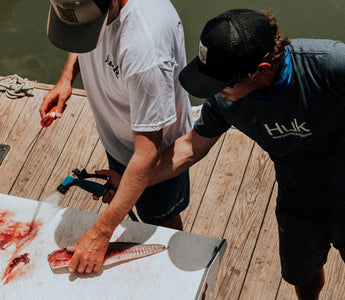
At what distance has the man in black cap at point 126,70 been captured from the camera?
158 centimetres

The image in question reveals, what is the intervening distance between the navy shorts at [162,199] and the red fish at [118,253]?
15.4 inches

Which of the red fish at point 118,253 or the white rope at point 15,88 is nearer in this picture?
the red fish at point 118,253

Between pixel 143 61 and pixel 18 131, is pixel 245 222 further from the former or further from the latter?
pixel 18 131

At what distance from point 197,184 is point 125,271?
1.19 metres

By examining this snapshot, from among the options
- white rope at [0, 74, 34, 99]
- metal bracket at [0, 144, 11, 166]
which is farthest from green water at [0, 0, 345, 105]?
metal bracket at [0, 144, 11, 166]

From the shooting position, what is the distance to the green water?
4148mm

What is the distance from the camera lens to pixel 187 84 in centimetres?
161

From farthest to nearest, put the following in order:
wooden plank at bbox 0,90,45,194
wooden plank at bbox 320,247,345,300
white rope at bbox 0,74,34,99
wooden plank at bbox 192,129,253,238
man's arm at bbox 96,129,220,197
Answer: white rope at bbox 0,74,34,99, wooden plank at bbox 0,90,45,194, wooden plank at bbox 192,129,253,238, wooden plank at bbox 320,247,345,300, man's arm at bbox 96,129,220,197

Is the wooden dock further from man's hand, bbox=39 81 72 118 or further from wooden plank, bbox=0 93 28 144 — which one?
man's hand, bbox=39 81 72 118

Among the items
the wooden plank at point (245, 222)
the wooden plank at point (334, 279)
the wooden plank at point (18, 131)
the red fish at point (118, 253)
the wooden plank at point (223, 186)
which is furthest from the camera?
the wooden plank at point (18, 131)

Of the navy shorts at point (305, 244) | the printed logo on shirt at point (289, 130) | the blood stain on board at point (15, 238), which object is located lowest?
the navy shorts at point (305, 244)

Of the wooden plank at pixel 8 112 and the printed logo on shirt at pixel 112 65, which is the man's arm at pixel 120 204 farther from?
the wooden plank at pixel 8 112

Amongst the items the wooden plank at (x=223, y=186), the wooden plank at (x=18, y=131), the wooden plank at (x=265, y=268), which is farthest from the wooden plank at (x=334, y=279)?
the wooden plank at (x=18, y=131)

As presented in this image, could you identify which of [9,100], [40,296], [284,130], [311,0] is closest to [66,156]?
[9,100]
